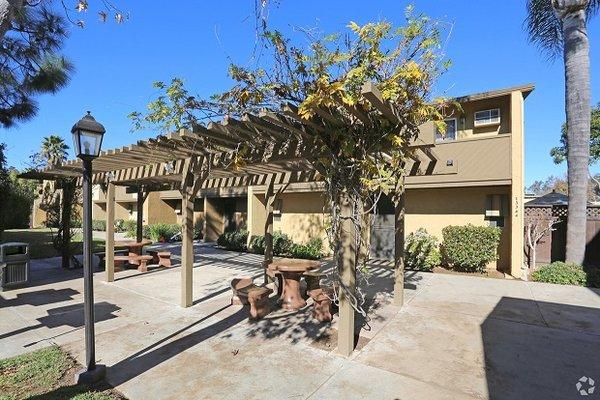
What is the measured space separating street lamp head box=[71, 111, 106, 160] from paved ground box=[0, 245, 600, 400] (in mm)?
2518

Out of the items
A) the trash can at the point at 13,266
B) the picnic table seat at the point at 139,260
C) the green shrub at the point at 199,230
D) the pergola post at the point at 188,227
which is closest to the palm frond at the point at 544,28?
the pergola post at the point at 188,227

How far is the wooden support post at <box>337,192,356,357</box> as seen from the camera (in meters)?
4.27

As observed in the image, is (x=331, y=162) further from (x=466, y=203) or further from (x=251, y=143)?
(x=466, y=203)

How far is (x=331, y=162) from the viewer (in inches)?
171

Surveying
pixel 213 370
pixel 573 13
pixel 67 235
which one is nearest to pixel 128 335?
pixel 213 370

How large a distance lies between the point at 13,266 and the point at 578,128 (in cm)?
1400

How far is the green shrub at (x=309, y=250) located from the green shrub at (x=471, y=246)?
441 centimetres

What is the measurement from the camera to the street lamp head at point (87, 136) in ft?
12.0

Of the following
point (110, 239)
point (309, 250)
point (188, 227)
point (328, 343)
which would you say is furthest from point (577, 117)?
point (110, 239)

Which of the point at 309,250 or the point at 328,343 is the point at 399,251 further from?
the point at 309,250

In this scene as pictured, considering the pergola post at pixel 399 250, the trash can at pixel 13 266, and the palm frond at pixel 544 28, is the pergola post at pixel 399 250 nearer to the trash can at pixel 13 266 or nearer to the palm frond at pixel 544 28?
the palm frond at pixel 544 28

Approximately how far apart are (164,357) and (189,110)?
3243mm

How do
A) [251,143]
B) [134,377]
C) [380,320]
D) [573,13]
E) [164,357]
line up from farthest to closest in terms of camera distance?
[573,13]
[380,320]
[251,143]
[164,357]
[134,377]

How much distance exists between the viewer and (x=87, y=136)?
3709mm
